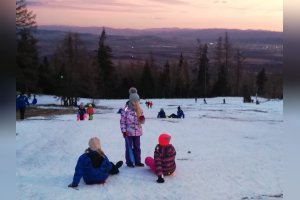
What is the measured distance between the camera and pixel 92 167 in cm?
847

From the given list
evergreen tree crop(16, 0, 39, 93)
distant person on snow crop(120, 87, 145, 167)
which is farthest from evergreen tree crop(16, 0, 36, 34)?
distant person on snow crop(120, 87, 145, 167)

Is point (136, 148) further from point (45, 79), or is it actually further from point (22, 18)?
point (45, 79)

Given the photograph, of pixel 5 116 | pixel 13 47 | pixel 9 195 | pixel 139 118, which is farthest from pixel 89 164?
pixel 13 47

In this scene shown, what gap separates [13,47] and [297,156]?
5.53m

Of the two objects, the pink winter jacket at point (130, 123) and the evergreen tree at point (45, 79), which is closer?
the pink winter jacket at point (130, 123)

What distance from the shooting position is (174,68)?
3526 inches

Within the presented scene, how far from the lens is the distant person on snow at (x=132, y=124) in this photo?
9812 mm

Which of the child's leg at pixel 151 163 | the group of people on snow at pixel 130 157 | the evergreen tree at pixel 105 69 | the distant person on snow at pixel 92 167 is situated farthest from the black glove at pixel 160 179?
the evergreen tree at pixel 105 69

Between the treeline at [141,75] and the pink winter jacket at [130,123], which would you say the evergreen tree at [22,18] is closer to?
the treeline at [141,75]

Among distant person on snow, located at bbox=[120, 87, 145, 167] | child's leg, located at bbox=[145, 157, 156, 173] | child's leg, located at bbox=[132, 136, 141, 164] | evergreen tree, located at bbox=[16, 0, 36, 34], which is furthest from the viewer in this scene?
evergreen tree, located at bbox=[16, 0, 36, 34]

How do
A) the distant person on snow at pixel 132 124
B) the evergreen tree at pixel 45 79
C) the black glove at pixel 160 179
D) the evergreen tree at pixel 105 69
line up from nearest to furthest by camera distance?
the black glove at pixel 160 179, the distant person on snow at pixel 132 124, the evergreen tree at pixel 45 79, the evergreen tree at pixel 105 69

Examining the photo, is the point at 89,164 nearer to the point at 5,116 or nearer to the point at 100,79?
the point at 5,116

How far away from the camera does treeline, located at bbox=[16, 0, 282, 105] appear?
2077 inches

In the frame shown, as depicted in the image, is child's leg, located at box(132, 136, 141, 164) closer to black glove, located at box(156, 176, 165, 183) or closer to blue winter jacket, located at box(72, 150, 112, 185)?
black glove, located at box(156, 176, 165, 183)
